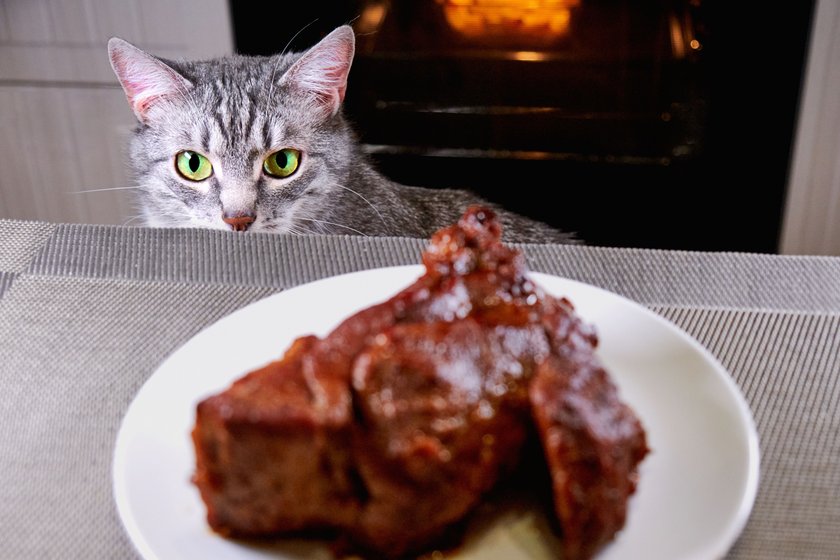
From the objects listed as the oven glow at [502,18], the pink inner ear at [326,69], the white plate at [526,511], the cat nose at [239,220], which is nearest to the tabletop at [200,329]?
the white plate at [526,511]

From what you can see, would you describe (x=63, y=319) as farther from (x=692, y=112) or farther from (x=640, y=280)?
(x=692, y=112)

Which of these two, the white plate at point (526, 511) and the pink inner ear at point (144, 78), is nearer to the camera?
the white plate at point (526, 511)

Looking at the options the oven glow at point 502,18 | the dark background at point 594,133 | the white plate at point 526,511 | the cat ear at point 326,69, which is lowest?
the dark background at point 594,133

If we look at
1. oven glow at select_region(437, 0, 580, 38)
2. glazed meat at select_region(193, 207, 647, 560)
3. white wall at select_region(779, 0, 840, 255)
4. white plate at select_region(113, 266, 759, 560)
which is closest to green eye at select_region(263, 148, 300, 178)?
white plate at select_region(113, 266, 759, 560)

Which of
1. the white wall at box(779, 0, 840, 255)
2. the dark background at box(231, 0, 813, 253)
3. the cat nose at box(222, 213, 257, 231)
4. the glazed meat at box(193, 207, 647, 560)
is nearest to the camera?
the glazed meat at box(193, 207, 647, 560)

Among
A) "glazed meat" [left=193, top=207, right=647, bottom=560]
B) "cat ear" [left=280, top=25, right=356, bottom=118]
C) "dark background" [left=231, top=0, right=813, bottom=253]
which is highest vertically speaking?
"glazed meat" [left=193, top=207, right=647, bottom=560]

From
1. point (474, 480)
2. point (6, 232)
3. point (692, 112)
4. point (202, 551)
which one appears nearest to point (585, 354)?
point (474, 480)

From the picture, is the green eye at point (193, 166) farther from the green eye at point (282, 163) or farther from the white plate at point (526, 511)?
the white plate at point (526, 511)

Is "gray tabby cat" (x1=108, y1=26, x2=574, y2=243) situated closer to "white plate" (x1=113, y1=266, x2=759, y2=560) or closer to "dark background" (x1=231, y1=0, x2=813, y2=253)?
"white plate" (x1=113, y1=266, x2=759, y2=560)
